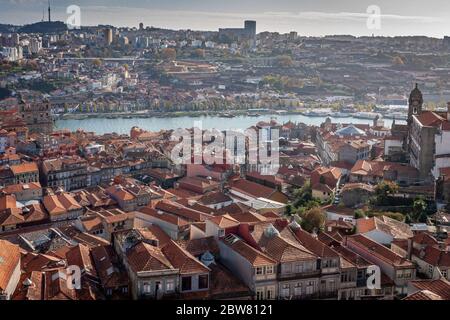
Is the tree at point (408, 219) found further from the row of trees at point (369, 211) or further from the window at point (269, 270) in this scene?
the window at point (269, 270)

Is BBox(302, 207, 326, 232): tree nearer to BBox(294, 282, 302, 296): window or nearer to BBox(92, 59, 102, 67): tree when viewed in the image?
BBox(294, 282, 302, 296): window

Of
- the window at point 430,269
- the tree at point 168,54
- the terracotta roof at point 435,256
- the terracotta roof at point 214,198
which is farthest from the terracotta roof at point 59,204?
the tree at point 168,54

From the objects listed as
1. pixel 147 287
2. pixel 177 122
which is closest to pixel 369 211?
pixel 147 287

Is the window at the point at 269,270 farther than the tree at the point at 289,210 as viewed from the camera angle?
No

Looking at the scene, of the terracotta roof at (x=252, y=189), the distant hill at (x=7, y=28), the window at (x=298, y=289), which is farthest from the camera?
the distant hill at (x=7, y=28)

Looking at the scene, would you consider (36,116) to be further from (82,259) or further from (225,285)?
(225,285)
